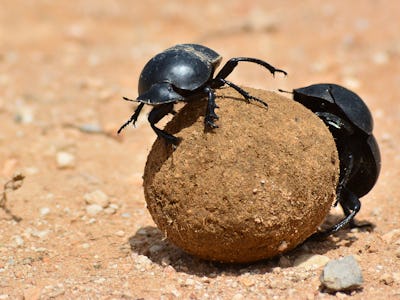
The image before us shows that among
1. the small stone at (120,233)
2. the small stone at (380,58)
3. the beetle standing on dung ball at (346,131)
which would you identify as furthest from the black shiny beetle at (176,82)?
the small stone at (380,58)

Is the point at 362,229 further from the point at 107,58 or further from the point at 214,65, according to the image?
the point at 107,58

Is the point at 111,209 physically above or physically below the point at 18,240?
above

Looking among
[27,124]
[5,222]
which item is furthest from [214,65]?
[27,124]

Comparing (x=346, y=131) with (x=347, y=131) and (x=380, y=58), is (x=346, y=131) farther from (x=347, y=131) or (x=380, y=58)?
(x=380, y=58)

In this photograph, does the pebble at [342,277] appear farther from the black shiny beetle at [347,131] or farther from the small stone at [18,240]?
the small stone at [18,240]

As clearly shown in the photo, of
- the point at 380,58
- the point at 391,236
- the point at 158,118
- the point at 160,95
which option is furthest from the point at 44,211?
the point at 380,58

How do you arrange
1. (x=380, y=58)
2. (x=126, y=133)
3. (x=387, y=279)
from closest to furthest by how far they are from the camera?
(x=387, y=279) < (x=126, y=133) < (x=380, y=58)

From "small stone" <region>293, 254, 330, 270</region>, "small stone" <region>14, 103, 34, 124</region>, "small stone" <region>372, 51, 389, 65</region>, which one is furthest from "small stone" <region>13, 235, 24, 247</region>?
"small stone" <region>372, 51, 389, 65</region>
